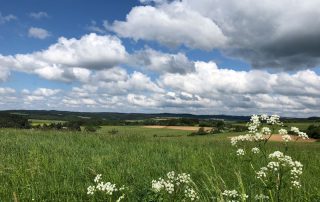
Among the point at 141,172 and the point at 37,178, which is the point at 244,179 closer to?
the point at 141,172

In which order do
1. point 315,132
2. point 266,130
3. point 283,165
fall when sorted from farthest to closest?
1. point 315,132
2. point 266,130
3. point 283,165

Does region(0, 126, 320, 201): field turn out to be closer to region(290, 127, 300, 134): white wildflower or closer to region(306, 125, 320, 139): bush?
region(290, 127, 300, 134): white wildflower

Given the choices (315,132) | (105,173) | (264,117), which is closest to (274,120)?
(264,117)

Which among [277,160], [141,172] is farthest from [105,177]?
[277,160]

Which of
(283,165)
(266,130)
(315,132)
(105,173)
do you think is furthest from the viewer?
(315,132)

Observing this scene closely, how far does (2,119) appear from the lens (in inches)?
3735

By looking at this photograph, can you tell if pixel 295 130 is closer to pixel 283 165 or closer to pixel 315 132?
pixel 283 165

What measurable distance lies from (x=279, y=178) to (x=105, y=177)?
554cm

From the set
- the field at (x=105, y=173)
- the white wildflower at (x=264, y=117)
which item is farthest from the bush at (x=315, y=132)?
the white wildflower at (x=264, y=117)

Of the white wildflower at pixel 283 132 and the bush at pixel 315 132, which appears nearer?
the white wildflower at pixel 283 132

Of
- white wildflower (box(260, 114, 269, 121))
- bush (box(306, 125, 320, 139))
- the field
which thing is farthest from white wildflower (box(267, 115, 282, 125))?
bush (box(306, 125, 320, 139))

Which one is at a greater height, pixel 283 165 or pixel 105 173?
pixel 283 165

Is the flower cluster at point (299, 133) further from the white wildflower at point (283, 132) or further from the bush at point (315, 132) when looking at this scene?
the bush at point (315, 132)

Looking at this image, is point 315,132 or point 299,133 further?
point 315,132
